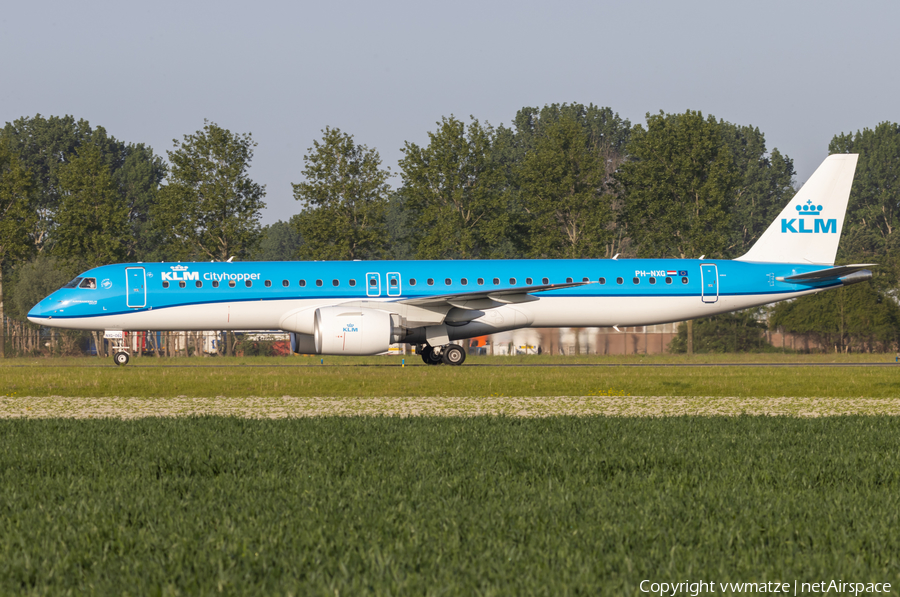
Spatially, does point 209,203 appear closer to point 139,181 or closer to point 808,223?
point 808,223

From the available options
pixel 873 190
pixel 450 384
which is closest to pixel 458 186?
pixel 450 384

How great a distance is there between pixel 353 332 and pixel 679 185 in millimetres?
30477

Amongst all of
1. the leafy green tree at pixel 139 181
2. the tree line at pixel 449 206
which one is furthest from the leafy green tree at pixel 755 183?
the leafy green tree at pixel 139 181

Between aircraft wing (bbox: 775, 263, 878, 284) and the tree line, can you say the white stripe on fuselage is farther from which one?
the tree line

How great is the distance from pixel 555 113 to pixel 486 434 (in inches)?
4206

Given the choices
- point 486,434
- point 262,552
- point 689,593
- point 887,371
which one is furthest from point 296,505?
point 887,371

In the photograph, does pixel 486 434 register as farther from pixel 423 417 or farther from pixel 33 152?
pixel 33 152

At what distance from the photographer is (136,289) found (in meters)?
27.4

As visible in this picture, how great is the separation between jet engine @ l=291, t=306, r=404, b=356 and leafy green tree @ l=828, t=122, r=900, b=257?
69551 mm

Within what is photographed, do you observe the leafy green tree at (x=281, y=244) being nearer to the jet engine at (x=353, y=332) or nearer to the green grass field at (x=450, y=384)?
the jet engine at (x=353, y=332)

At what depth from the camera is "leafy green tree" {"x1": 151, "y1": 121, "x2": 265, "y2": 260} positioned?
4722 centimetres

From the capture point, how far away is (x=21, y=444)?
30.5 feet

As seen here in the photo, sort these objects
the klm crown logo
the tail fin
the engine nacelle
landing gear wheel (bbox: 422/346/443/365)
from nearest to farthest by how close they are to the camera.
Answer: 1. the engine nacelle
2. landing gear wheel (bbox: 422/346/443/365)
3. the tail fin
4. the klm crown logo

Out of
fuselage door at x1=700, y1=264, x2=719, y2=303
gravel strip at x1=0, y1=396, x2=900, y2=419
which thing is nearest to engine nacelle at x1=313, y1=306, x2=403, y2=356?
gravel strip at x1=0, y1=396, x2=900, y2=419
